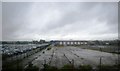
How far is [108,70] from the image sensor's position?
46.7ft

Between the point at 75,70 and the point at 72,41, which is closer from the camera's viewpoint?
the point at 75,70

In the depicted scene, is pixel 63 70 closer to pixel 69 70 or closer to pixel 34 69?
pixel 69 70

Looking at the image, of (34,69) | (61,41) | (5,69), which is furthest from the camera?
(61,41)

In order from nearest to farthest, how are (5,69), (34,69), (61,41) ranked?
(34,69) → (5,69) → (61,41)

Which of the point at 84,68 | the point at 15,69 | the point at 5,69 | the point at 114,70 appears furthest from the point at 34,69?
the point at 114,70

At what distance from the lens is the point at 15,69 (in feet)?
47.0

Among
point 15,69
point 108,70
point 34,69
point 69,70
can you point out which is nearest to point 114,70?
point 108,70

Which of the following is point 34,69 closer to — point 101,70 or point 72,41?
point 101,70

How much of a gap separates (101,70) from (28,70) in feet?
21.0

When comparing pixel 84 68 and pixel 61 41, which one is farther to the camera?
pixel 61 41

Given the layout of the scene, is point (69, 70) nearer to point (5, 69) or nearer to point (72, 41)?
point (5, 69)

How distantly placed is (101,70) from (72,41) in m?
185

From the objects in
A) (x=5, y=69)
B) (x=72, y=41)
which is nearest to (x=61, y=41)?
(x=72, y=41)

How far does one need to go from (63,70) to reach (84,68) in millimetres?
1888
